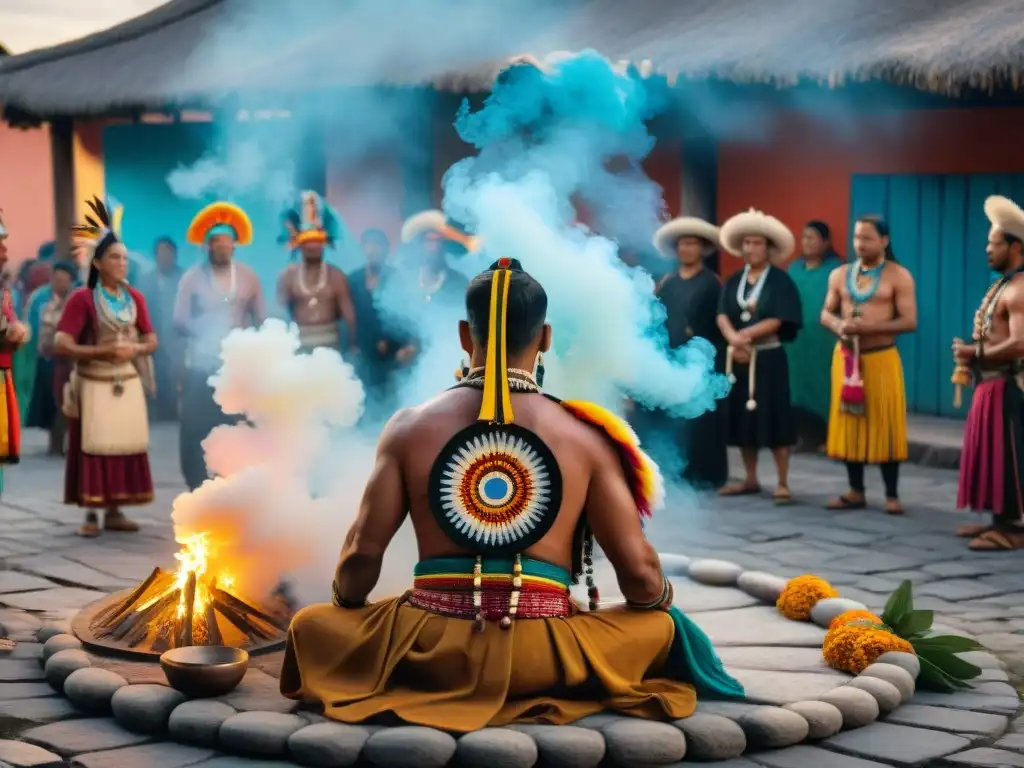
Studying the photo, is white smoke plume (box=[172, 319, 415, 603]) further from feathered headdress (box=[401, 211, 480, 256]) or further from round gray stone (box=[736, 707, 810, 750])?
feathered headdress (box=[401, 211, 480, 256])

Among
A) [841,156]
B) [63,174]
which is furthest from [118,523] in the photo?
[841,156]

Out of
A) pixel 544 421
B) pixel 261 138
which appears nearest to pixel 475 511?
pixel 544 421

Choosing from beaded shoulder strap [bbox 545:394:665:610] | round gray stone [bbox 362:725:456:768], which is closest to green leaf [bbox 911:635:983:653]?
beaded shoulder strap [bbox 545:394:665:610]

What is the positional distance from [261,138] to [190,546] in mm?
10640

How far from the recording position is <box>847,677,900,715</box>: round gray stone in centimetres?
564

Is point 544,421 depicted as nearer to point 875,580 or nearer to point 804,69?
point 875,580

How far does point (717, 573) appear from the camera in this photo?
25.8 feet

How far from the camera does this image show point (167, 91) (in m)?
15.2

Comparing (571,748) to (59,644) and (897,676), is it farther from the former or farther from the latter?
(59,644)

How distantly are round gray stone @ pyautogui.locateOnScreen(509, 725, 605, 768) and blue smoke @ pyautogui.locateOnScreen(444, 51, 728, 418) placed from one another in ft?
7.46

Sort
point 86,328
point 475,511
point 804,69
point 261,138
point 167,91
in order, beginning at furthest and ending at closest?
point 261,138
point 167,91
point 804,69
point 86,328
point 475,511

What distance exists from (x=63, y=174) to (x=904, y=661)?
1161cm

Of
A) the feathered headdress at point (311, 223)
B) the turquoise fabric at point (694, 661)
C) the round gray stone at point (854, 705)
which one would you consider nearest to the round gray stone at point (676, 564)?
the turquoise fabric at point (694, 661)

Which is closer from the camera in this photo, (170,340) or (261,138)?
(170,340)
